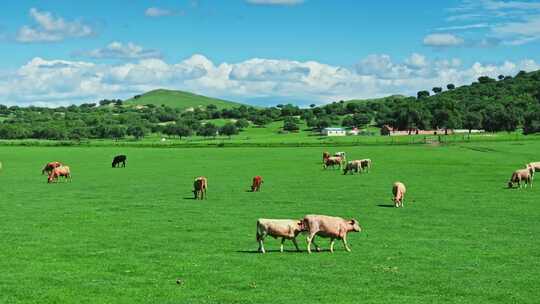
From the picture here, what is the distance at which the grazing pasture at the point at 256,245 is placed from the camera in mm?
19469

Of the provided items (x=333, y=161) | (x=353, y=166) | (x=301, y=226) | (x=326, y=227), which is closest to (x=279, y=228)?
(x=301, y=226)

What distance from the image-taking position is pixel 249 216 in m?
35.2

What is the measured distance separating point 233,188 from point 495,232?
25.1m

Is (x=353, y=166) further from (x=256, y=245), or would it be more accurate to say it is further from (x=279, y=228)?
(x=279, y=228)

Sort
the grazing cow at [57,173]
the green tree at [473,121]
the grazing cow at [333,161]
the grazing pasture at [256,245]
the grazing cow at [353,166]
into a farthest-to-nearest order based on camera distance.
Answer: the green tree at [473,121], the grazing cow at [333,161], the grazing cow at [353,166], the grazing cow at [57,173], the grazing pasture at [256,245]

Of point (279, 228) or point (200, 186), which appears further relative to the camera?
point (200, 186)

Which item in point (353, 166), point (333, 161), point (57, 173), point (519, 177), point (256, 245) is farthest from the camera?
point (333, 161)

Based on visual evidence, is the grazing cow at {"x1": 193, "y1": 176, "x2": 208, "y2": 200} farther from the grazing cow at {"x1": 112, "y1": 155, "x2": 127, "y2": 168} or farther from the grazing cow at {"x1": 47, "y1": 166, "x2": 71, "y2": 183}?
the grazing cow at {"x1": 112, "y1": 155, "x2": 127, "y2": 168}

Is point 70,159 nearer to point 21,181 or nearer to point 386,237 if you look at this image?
point 21,181

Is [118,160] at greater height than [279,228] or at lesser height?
lesser

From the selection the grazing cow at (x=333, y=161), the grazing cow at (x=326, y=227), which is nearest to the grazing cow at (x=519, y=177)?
the grazing cow at (x=333, y=161)

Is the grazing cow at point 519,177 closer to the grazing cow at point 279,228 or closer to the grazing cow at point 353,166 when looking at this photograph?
the grazing cow at point 353,166

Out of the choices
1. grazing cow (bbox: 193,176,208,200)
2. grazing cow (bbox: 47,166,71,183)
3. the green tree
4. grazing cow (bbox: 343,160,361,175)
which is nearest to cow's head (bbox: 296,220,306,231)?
grazing cow (bbox: 193,176,208,200)

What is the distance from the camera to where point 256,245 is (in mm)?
26578
